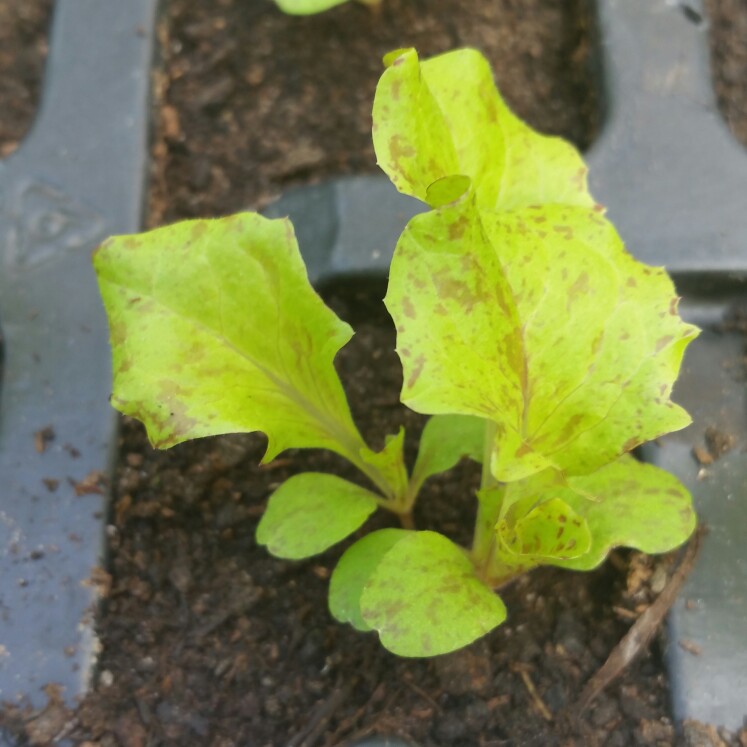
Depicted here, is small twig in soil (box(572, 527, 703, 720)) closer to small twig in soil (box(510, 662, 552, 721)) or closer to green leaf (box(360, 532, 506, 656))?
small twig in soil (box(510, 662, 552, 721))

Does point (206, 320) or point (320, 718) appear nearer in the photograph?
point (206, 320)

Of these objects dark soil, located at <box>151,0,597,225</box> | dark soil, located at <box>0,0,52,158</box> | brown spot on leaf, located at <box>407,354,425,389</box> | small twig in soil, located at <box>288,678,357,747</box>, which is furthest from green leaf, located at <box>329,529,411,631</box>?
dark soil, located at <box>0,0,52,158</box>

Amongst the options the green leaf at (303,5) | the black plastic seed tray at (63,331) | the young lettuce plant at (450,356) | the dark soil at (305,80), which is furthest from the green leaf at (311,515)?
the green leaf at (303,5)

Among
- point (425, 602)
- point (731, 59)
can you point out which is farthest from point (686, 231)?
point (425, 602)

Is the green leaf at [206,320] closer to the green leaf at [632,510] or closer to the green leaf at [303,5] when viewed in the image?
the green leaf at [632,510]

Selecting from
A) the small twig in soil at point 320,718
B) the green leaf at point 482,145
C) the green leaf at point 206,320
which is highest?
the green leaf at point 482,145

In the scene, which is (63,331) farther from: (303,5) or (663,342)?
(663,342)
